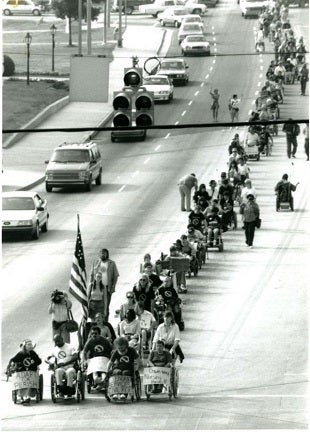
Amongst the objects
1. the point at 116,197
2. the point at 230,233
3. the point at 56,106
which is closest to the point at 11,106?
the point at 56,106

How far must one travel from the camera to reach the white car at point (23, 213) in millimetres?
46312

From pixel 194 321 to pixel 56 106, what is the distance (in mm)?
43247

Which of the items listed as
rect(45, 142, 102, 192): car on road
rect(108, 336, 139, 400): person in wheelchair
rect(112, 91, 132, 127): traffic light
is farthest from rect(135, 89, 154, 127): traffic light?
rect(45, 142, 102, 192): car on road

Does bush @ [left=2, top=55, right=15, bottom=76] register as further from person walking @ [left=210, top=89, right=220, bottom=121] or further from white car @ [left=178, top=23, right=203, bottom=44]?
white car @ [left=178, top=23, right=203, bottom=44]

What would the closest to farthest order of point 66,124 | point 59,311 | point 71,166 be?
point 59,311 < point 71,166 < point 66,124

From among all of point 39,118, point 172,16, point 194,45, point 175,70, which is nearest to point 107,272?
point 39,118

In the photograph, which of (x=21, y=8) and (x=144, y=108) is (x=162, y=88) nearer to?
(x=21, y=8)

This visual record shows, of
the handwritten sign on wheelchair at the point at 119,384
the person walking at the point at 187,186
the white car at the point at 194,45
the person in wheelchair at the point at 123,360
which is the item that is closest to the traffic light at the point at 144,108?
the person in wheelchair at the point at 123,360

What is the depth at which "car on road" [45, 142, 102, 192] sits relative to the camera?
5566 centimetres

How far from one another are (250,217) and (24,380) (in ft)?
58.6

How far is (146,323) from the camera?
30766 mm

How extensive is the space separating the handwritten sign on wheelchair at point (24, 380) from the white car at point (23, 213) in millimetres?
19262

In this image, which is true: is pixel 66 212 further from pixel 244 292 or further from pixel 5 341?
pixel 5 341

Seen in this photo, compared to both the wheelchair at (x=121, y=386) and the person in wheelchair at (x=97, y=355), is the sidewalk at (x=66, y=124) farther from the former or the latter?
the wheelchair at (x=121, y=386)
